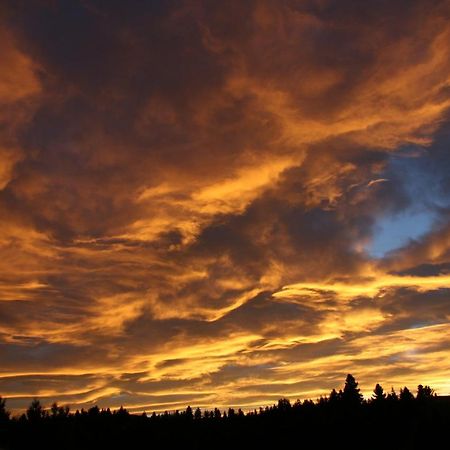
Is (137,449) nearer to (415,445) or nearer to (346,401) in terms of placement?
(346,401)

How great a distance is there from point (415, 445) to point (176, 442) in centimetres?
8219

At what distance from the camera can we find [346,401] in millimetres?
194750

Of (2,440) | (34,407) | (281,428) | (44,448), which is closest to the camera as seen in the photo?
(2,440)

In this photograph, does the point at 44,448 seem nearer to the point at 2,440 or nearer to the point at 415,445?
the point at 2,440

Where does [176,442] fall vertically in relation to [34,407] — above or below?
below

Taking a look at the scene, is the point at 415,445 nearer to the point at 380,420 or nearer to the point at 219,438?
the point at 380,420

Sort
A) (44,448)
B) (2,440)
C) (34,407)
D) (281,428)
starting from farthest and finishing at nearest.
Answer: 1. (281,428)
2. (34,407)
3. (44,448)
4. (2,440)

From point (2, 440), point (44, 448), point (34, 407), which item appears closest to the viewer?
point (2, 440)

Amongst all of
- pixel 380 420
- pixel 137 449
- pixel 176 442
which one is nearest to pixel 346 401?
pixel 380 420

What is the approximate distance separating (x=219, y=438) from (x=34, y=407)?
212 feet

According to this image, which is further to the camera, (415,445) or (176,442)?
(176,442)

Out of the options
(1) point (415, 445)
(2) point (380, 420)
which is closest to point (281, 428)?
(2) point (380, 420)

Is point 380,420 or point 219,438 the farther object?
point 219,438

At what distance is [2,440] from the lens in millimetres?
134625
